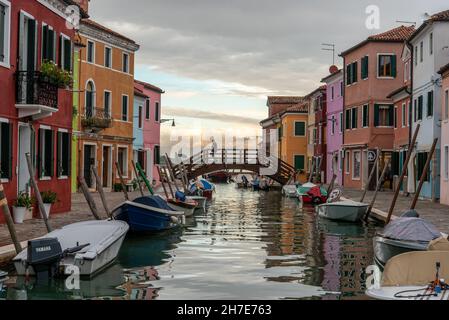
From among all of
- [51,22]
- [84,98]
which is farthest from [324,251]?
[84,98]

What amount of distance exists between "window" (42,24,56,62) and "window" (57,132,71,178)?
2.63 m

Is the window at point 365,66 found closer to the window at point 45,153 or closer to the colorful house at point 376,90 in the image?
the colorful house at point 376,90

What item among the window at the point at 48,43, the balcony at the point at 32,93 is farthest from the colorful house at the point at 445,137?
the balcony at the point at 32,93

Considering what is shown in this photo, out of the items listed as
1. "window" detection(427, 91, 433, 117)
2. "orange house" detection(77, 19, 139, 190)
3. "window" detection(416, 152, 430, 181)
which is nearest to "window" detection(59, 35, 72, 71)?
"orange house" detection(77, 19, 139, 190)

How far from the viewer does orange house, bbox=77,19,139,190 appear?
3522 cm

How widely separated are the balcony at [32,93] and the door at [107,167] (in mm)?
18437

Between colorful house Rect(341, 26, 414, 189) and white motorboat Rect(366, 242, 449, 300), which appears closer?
white motorboat Rect(366, 242, 449, 300)

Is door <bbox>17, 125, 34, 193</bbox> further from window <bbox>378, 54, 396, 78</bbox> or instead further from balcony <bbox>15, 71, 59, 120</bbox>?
window <bbox>378, 54, 396, 78</bbox>

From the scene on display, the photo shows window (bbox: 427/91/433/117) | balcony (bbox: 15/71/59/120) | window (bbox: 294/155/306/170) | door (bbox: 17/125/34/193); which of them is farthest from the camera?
window (bbox: 294/155/306/170)

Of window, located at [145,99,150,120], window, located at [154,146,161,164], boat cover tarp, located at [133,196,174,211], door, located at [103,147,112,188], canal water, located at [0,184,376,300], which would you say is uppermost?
window, located at [145,99,150,120]

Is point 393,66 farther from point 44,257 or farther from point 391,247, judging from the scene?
point 44,257

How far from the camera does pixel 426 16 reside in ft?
104
